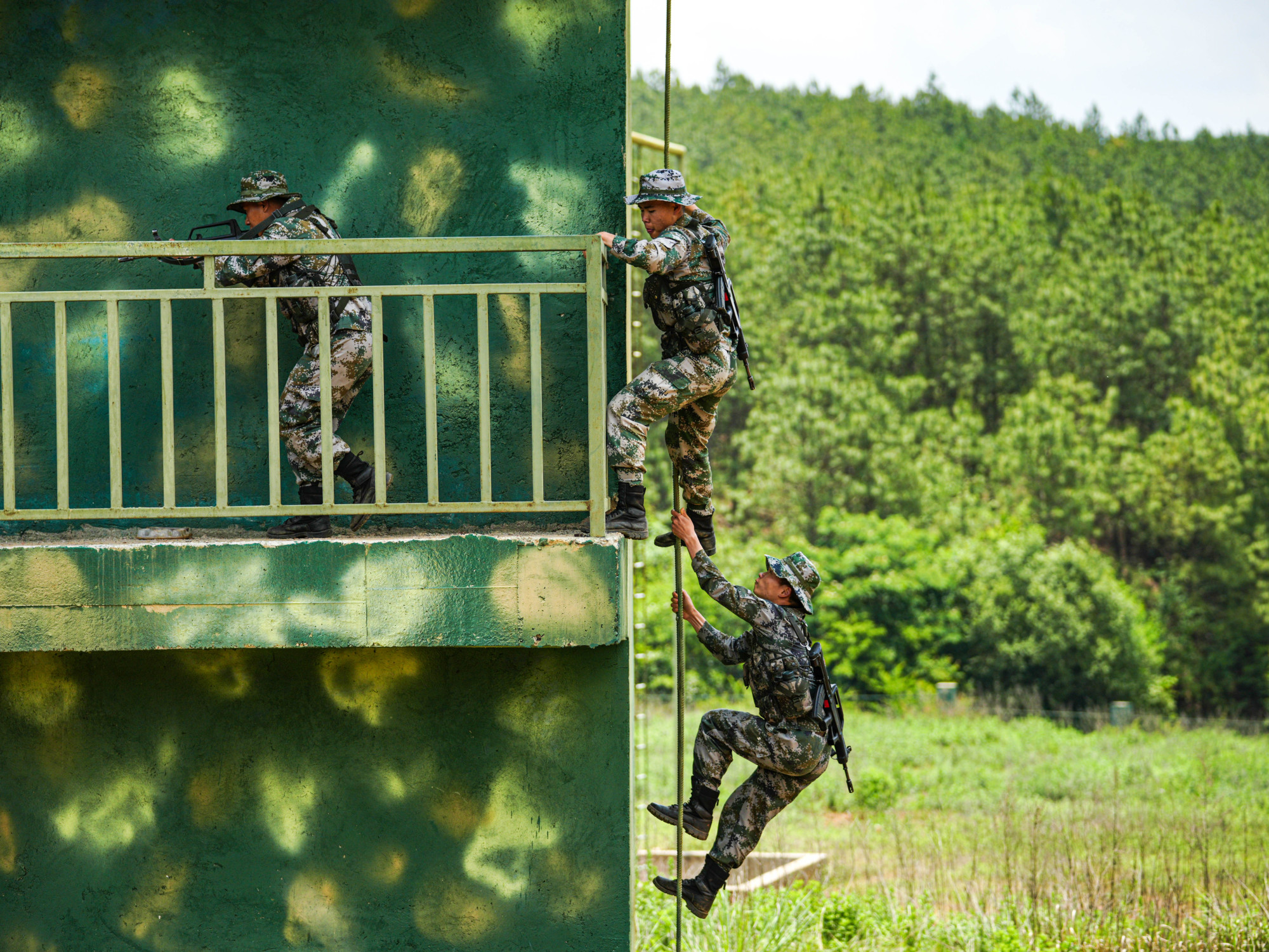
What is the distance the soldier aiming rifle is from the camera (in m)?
5.75

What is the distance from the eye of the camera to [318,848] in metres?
5.60

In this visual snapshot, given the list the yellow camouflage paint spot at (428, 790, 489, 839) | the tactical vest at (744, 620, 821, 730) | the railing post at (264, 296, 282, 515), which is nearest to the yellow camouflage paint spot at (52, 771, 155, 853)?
the yellow camouflage paint spot at (428, 790, 489, 839)

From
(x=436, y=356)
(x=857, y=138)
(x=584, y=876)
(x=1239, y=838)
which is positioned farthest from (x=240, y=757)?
(x=857, y=138)

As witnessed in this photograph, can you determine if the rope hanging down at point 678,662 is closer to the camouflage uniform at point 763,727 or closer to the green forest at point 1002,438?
the camouflage uniform at point 763,727

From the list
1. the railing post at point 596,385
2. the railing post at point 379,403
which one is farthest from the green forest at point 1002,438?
the railing post at point 379,403

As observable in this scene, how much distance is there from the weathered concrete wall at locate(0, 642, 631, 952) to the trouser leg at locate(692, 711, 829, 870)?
0.46m

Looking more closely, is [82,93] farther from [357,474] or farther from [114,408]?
[357,474]

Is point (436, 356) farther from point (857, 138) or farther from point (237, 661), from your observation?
point (857, 138)

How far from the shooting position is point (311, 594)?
4.86 meters

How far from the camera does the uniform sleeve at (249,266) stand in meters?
5.27

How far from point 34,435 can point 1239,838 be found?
1103 centimetres

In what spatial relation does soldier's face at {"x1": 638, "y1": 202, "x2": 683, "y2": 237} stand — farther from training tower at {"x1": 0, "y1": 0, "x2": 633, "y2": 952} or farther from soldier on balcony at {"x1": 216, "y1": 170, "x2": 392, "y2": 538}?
soldier on balcony at {"x1": 216, "y1": 170, "x2": 392, "y2": 538}

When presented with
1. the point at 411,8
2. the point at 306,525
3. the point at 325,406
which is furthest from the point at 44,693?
the point at 411,8

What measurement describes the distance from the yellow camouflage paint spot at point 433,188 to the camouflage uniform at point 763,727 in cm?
213
